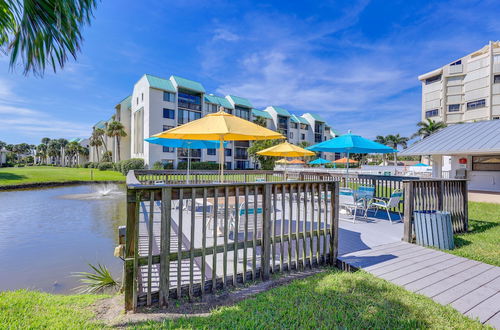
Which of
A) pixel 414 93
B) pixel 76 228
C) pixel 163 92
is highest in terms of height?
pixel 414 93

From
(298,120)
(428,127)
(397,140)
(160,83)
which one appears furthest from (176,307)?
(397,140)

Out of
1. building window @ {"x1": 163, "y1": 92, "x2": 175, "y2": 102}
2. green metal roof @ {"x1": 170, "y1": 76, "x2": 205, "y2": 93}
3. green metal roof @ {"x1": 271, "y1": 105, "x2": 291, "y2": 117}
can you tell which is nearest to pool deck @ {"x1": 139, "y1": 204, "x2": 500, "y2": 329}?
building window @ {"x1": 163, "y1": 92, "x2": 175, "y2": 102}

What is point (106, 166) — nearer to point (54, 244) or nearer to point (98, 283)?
point (54, 244)

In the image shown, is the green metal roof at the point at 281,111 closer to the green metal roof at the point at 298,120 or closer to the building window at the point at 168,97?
the green metal roof at the point at 298,120

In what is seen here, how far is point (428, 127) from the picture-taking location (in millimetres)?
38938

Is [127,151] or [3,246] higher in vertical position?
[127,151]

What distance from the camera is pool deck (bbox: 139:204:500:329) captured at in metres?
2.78

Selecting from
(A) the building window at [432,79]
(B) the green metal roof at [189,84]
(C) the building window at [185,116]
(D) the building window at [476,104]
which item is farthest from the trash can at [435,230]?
(A) the building window at [432,79]

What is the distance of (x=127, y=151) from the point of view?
1576 inches

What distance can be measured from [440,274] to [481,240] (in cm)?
291

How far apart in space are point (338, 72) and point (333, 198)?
68.2 feet

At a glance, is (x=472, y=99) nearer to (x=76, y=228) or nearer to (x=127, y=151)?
(x=76, y=228)

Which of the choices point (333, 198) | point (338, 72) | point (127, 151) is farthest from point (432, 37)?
point (127, 151)

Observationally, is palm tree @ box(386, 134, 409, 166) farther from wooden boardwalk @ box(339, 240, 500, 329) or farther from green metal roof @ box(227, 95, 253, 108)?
wooden boardwalk @ box(339, 240, 500, 329)
